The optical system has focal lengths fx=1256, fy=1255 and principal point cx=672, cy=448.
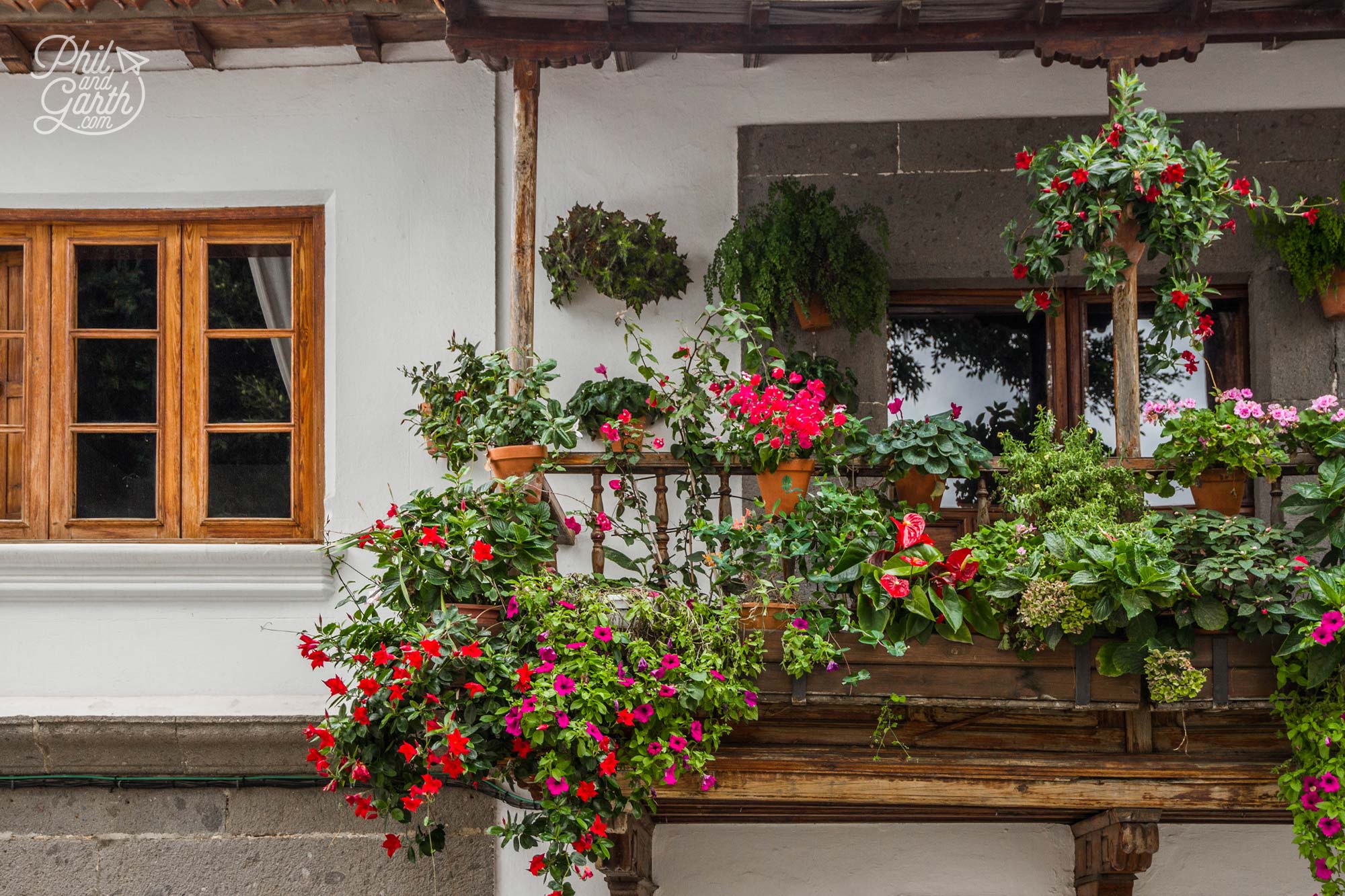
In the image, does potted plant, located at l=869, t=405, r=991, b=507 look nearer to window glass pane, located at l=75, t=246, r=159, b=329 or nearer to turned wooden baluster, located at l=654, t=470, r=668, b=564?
turned wooden baluster, located at l=654, t=470, r=668, b=564

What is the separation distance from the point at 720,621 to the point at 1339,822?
1.85m

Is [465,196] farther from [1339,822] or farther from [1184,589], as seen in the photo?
[1339,822]

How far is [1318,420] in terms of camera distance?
13.1ft

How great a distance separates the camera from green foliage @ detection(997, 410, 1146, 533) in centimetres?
412

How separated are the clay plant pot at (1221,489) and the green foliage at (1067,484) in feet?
0.64

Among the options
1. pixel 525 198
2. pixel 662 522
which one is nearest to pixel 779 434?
pixel 662 522

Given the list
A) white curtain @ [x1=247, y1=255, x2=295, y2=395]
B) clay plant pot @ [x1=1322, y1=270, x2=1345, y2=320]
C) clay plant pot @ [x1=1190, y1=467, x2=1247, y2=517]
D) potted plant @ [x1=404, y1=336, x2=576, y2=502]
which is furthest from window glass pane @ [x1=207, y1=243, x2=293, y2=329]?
clay plant pot @ [x1=1322, y1=270, x2=1345, y2=320]

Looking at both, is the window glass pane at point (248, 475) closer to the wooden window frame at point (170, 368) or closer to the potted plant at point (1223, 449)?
the wooden window frame at point (170, 368)

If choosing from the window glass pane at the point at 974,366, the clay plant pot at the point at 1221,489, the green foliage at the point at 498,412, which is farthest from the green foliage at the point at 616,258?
the clay plant pot at the point at 1221,489

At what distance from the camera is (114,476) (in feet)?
17.2

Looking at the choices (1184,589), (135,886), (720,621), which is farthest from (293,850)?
(1184,589)

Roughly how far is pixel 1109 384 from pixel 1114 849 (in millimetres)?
1980

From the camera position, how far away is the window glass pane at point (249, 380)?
5.28 metres

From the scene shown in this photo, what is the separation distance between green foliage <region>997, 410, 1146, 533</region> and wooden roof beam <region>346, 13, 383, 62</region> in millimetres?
3052
